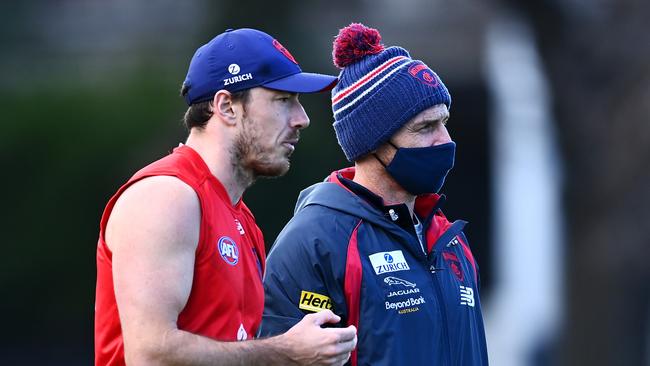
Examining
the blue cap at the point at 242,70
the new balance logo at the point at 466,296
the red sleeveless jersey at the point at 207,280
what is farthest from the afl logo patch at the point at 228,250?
the new balance logo at the point at 466,296

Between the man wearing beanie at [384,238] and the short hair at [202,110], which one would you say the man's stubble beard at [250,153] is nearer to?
the short hair at [202,110]

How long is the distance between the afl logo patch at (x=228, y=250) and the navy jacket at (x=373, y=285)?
1.11 ft

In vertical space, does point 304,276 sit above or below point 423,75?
below

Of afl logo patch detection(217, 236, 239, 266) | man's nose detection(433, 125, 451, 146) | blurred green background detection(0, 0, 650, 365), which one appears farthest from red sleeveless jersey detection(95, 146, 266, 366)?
blurred green background detection(0, 0, 650, 365)

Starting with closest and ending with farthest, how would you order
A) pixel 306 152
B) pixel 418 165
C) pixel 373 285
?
pixel 373 285 < pixel 418 165 < pixel 306 152

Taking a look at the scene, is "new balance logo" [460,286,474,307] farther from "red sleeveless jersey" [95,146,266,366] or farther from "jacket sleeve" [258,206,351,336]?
"red sleeveless jersey" [95,146,266,366]

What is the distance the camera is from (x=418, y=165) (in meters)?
4.94

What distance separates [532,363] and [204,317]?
9673mm

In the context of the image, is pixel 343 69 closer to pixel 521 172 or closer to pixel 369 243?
pixel 369 243

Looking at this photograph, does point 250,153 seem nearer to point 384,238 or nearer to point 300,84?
point 300,84

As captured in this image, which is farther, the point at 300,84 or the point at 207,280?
the point at 300,84

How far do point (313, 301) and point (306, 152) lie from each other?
25.1ft

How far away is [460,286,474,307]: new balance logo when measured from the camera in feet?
16.1

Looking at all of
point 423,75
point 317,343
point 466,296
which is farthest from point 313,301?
point 423,75
